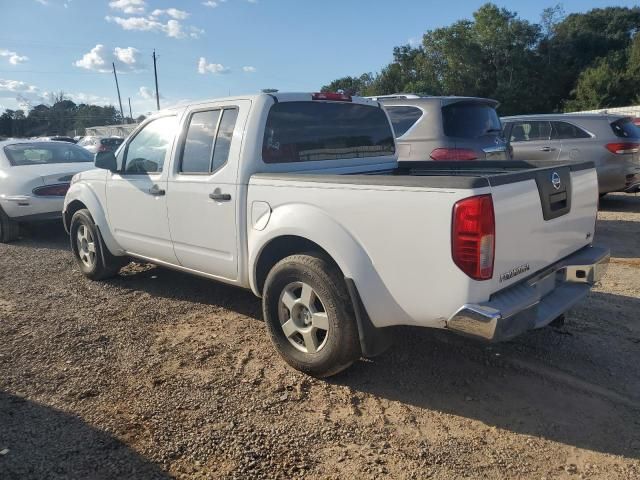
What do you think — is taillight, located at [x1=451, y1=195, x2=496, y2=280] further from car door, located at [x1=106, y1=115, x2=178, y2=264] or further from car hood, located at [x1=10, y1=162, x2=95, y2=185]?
car hood, located at [x1=10, y1=162, x2=95, y2=185]

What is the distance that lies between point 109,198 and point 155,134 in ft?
3.09

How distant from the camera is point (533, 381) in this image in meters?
3.41

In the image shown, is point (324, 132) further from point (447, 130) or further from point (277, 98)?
point (447, 130)

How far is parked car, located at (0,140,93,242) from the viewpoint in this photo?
25.5 ft

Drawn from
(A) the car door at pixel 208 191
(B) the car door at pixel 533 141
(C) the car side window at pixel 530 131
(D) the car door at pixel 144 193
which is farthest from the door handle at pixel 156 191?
(C) the car side window at pixel 530 131

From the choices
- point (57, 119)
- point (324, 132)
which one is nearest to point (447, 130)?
point (324, 132)

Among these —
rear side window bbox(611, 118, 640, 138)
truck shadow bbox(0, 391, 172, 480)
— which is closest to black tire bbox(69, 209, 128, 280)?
truck shadow bbox(0, 391, 172, 480)

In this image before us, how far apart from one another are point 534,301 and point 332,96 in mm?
2379

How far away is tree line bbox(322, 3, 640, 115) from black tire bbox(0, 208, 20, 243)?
4921 centimetres

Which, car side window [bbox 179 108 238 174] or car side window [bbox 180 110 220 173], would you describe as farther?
car side window [bbox 180 110 220 173]

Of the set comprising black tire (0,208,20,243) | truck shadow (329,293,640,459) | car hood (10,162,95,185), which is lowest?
truck shadow (329,293,640,459)

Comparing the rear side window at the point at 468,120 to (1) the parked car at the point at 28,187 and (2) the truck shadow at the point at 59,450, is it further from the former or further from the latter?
(1) the parked car at the point at 28,187

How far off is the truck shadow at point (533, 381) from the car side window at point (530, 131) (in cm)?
609

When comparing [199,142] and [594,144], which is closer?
[199,142]
